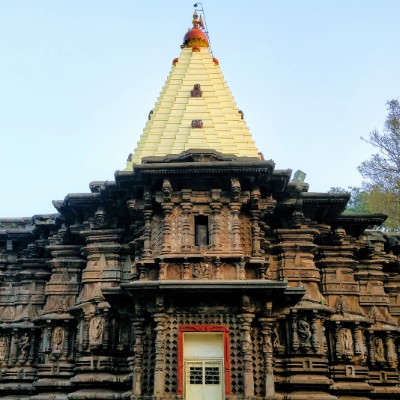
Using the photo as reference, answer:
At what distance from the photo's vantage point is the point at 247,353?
37.6ft

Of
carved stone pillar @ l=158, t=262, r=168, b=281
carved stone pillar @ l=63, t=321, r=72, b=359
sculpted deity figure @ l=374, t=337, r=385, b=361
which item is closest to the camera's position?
carved stone pillar @ l=158, t=262, r=168, b=281

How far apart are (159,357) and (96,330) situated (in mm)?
2704

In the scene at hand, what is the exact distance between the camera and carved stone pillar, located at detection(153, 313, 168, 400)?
11.2 meters

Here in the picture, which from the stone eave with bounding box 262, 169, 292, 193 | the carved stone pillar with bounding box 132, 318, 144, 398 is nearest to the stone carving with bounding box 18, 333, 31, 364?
the carved stone pillar with bounding box 132, 318, 144, 398

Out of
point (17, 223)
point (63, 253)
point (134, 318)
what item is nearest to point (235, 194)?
point (134, 318)

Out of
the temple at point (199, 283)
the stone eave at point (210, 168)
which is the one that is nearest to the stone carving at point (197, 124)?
the temple at point (199, 283)

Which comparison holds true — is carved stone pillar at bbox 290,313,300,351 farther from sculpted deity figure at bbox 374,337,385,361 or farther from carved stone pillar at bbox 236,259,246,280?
sculpted deity figure at bbox 374,337,385,361

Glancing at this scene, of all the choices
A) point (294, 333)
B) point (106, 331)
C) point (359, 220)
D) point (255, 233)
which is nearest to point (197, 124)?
point (255, 233)

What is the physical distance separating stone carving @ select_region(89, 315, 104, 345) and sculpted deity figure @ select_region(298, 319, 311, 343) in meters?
5.05

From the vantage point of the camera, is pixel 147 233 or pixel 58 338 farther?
pixel 58 338

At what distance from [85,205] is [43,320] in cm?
341

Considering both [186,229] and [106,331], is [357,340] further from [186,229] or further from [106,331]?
[106,331]

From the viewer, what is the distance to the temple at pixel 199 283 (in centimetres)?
1171

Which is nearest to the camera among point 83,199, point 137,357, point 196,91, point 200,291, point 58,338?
point 200,291
